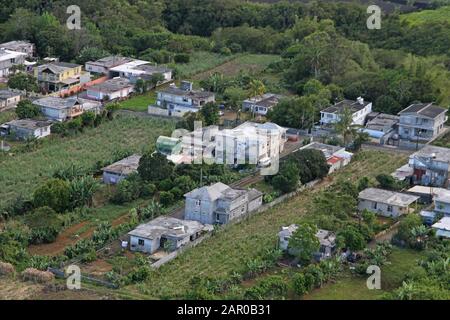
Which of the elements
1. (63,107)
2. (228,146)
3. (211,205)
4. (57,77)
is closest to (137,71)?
(57,77)

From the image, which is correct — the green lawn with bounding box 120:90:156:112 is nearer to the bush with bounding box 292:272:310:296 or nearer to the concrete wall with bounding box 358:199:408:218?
the concrete wall with bounding box 358:199:408:218

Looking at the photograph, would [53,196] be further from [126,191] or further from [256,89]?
[256,89]

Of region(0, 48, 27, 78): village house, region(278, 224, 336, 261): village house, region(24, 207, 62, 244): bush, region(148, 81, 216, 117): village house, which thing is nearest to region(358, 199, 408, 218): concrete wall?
region(278, 224, 336, 261): village house

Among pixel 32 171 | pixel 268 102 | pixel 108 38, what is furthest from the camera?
pixel 108 38

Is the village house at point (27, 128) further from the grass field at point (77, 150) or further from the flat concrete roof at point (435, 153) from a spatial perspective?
the flat concrete roof at point (435, 153)

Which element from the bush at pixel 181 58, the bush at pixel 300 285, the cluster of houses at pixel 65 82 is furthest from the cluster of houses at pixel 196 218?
the bush at pixel 181 58

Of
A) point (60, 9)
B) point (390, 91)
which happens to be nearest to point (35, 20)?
point (60, 9)

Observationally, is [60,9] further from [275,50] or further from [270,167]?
[270,167]
